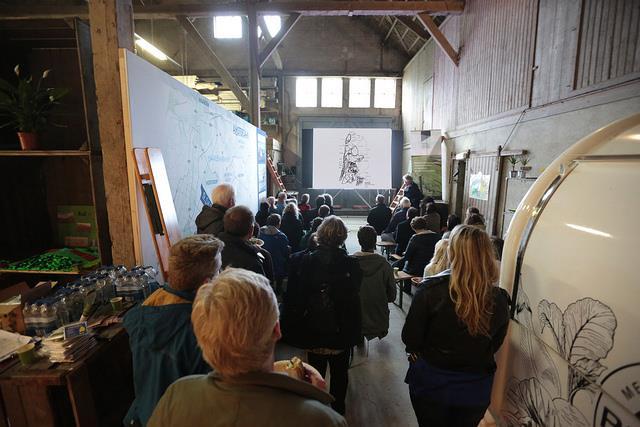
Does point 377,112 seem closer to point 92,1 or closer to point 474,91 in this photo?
point 474,91

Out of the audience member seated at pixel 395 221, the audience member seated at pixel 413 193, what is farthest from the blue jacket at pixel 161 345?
the audience member seated at pixel 413 193

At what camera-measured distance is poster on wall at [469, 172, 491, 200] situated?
628cm

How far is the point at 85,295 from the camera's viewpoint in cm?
197

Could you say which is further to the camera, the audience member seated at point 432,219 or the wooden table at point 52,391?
the audience member seated at point 432,219

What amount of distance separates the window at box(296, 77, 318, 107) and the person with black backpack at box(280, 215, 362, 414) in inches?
485

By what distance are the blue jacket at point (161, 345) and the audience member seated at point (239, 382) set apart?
1.55 feet

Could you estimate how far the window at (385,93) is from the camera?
13.5m

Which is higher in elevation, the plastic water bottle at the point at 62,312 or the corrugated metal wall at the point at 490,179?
the corrugated metal wall at the point at 490,179

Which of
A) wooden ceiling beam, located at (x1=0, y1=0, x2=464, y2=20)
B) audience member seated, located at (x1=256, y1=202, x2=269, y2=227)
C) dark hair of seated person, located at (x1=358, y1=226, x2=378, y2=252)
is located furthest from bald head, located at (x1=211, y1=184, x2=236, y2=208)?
wooden ceiling beam, located at (x1=0, y1=0, x2=464, y2=20)

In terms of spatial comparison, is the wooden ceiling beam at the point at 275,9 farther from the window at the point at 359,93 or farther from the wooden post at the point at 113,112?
the window at the point at 359,93

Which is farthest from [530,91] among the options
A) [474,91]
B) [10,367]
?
[10,367]

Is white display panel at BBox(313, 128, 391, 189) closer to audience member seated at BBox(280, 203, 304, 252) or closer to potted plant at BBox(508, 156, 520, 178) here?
potted plant at BBox(508, 156, 520, 178)

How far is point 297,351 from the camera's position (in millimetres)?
3299

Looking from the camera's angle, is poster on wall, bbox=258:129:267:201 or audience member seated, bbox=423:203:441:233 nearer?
audience member seated, bbox=423:203:441:233
